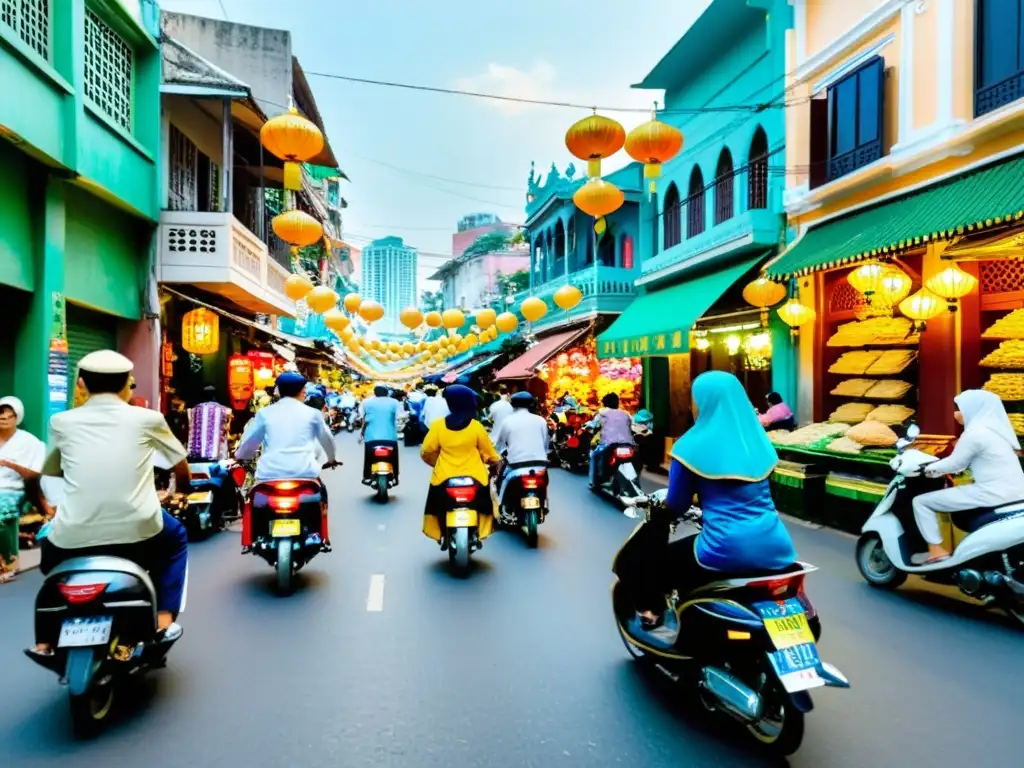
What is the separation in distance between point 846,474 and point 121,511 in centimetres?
832

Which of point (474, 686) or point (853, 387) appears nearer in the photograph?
point (474, 686)

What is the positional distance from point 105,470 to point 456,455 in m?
3.64

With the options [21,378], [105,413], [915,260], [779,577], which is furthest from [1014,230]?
[21,378]

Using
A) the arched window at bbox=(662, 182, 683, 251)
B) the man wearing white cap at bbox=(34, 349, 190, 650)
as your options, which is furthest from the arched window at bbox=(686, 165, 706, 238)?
the man wearing white cap at bbox=(34, 349, 190, 650)

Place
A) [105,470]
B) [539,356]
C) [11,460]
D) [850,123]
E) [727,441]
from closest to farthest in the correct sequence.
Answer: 1. [727,441]
2. [105,470]
3. [11,460]
4. [850,123]
5. [539,356]

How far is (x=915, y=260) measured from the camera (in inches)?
405

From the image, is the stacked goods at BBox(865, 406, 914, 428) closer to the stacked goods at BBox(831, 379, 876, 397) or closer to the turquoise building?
the stacked goods at BBox(831, 379, 876, 397)

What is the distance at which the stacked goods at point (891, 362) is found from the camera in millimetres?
10445

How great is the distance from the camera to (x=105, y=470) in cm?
370

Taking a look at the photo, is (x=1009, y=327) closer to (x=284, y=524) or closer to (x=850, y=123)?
(x=850, y=123)

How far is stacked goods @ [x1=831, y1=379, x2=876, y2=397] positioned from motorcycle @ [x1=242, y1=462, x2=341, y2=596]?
8.50 m

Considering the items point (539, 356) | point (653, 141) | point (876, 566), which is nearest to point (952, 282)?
point (653, 141)

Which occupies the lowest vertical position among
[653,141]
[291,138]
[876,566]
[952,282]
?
[876,566]

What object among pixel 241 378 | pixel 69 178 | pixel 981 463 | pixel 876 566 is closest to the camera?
pixel 981 463
